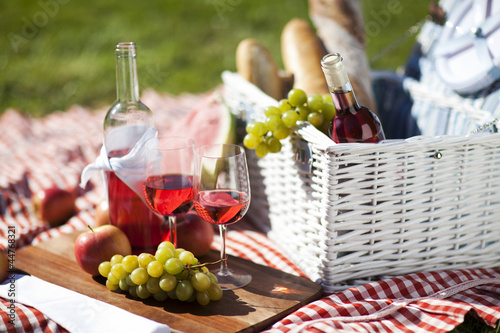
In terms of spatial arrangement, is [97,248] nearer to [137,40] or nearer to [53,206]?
[53,206]

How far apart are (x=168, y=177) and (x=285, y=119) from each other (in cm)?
40

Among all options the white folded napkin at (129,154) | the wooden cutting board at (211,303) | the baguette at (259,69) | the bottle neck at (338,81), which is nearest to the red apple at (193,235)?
the wooden cutting board at (211,303)

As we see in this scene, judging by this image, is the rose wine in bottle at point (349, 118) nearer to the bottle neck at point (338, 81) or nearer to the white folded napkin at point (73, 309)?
the bottle neck at point (338, 81)

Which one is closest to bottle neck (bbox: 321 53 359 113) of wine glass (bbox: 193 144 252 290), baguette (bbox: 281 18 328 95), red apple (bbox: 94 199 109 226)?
wine glass (bbox: 193 144 252 290)

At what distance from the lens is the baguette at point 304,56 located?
2.08 metres

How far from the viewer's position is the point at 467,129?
6.46 feet

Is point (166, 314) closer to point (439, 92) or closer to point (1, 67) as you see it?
point (439, 92)

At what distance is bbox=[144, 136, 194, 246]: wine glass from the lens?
148 centimetres

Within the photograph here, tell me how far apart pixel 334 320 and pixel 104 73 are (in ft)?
12.1

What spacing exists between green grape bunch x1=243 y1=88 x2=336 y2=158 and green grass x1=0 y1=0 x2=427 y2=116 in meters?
2.55

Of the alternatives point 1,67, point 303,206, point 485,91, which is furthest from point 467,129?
point 1,67

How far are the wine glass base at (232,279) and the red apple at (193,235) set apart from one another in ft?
0.41

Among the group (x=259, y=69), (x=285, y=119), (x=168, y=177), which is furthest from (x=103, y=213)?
(x=259, y=69)

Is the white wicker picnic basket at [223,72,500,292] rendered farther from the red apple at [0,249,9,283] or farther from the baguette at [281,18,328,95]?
the red apple at [0,249,9,283]
